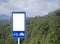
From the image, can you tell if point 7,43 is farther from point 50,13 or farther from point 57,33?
point 50,13

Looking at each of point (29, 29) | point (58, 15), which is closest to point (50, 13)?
point (58, 15)

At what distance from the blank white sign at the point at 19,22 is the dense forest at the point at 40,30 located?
6.12m

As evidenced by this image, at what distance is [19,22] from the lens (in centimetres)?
391

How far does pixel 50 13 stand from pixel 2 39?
3.14 m

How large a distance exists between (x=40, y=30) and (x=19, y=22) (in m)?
7.43

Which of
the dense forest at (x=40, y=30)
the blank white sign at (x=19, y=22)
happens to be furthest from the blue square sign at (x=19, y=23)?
the dense forest at (x=40, y=30)

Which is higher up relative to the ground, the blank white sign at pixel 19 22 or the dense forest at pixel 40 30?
the blank white sign at pixel 19 22

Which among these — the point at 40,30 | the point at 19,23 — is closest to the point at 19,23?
the point at 19,23

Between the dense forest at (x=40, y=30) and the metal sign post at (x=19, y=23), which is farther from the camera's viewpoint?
the dense forest at (x=40, y=30)

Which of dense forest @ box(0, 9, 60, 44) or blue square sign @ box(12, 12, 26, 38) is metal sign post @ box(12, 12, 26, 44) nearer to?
blue square sign @ box(12, 12, 26, 38)

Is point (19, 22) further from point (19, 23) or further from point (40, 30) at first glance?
point (40, 30)

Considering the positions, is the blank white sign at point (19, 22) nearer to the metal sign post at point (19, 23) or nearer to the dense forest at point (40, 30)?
the metal sign post at point (19, 23)

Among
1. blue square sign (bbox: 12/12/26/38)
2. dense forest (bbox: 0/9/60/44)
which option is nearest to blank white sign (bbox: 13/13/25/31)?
blue square sign (bbox: 12/12/26/38)

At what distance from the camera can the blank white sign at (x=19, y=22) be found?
154 inches
